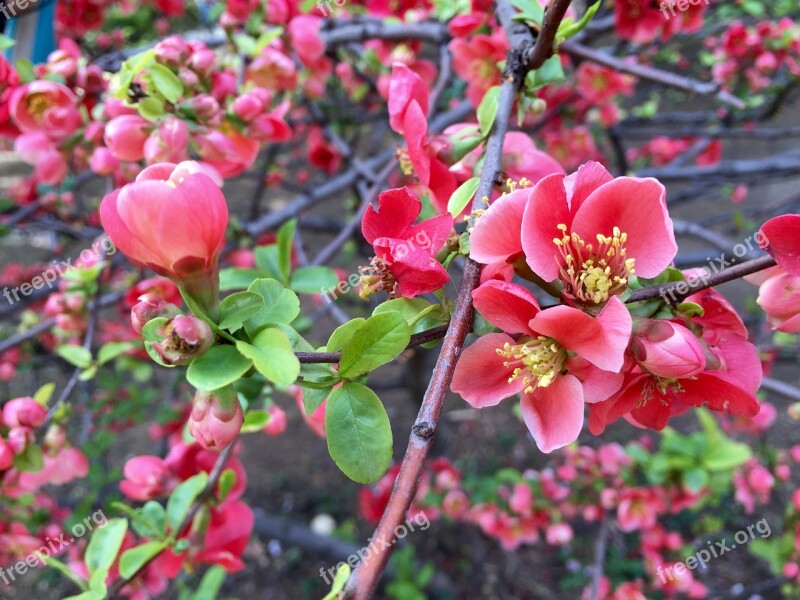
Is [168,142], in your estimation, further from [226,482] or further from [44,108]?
[226,482]

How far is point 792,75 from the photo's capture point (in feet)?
5.57

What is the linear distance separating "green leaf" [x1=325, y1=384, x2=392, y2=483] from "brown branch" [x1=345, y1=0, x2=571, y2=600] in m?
0.06

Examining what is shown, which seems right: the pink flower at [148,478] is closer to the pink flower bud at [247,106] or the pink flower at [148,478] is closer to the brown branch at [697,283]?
the pink flower bud at [247,106]

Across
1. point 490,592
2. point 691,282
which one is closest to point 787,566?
point 490,592

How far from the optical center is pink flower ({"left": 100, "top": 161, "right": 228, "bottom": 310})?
402mm

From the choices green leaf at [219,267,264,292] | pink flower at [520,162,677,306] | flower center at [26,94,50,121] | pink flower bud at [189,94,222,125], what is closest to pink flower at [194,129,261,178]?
pink flower bud at [189,94,222,125]

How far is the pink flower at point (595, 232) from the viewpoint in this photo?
41 centimetres

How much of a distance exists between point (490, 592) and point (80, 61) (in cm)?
218

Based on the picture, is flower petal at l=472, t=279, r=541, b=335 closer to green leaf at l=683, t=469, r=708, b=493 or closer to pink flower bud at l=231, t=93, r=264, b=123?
pink flower bud at l=231, t=93, r=264, b=123

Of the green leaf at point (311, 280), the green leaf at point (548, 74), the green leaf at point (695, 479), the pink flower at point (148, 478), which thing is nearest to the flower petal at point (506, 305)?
the green leaf at point (548, 74)

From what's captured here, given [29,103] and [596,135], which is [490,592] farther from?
[29,103]

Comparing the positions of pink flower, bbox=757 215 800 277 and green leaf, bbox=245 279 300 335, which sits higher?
pink flower, bbox=757 215 800 277

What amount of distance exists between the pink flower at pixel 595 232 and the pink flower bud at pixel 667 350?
0.14 ft

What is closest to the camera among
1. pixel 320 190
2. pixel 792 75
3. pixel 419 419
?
pixel 419 419
